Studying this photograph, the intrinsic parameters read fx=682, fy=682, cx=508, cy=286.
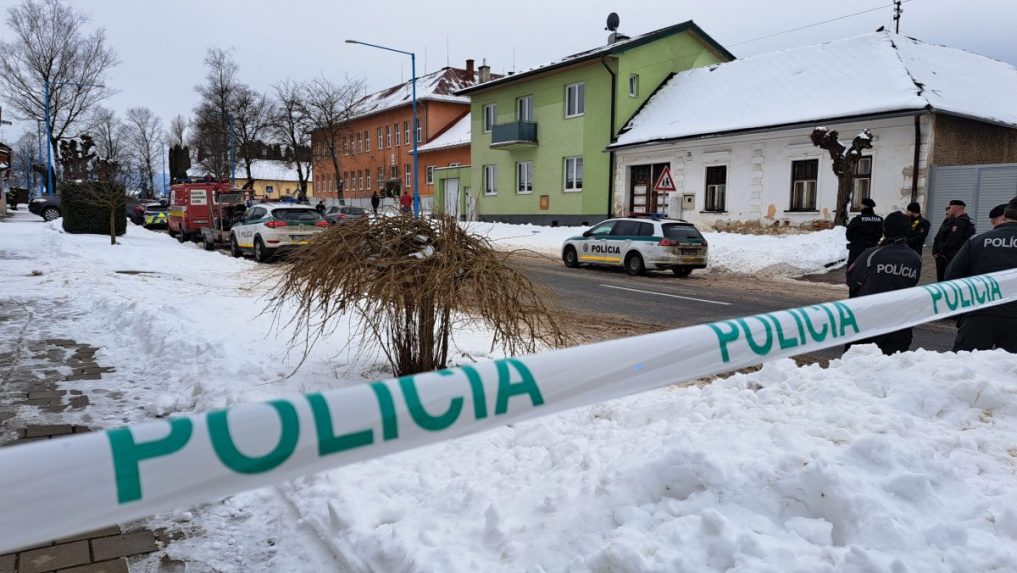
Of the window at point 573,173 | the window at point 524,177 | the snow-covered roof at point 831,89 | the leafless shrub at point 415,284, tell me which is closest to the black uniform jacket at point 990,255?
the leafless shrub at point 415,284

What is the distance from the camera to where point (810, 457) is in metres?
2.97

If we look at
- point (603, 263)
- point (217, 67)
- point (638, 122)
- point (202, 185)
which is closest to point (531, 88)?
point (638, 122)

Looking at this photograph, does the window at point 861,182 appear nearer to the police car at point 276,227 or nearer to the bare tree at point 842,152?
the bare tree at point 842,152

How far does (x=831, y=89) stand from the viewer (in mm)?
24078

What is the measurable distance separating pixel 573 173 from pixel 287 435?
104 feet

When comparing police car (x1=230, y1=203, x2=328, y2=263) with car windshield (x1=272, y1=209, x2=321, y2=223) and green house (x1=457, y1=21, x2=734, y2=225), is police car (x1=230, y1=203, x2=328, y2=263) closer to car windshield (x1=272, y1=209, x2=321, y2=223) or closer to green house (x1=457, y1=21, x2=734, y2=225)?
car windshield (x1=272, y1=209, x2=321, y2=223)

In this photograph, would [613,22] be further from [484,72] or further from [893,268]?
[893,268]

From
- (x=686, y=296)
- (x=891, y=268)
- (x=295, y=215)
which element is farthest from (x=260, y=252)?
(x=891, y=268)

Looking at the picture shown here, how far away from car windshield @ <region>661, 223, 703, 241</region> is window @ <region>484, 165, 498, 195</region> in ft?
70.7

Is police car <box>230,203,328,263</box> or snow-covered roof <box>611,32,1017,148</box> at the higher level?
snow-covered roof <box>611,32,1017,148</box>

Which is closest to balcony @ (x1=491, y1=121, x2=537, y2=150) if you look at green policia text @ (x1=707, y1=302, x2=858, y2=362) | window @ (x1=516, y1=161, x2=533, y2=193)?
window @ (x1=516, y1=161, x2=533, y2=193)

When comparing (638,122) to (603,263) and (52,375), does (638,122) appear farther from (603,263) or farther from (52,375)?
(52,375)

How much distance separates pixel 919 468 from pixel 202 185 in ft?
84.8

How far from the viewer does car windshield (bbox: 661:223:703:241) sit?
1633 cm
